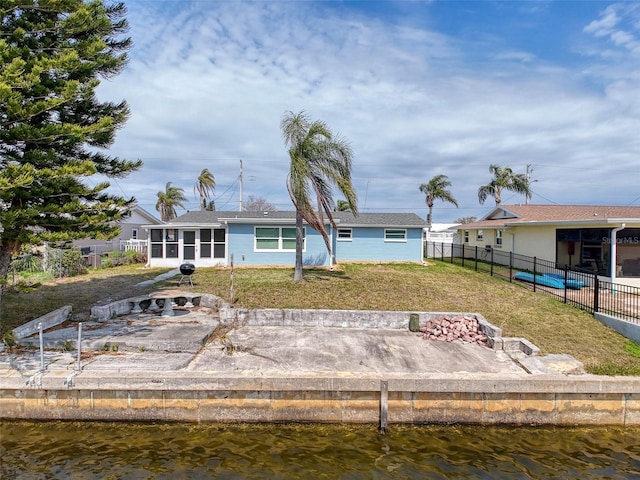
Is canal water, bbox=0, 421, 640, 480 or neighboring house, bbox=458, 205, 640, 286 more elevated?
neighboring house, bbox=458, 205, 640, 286

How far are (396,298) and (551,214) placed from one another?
12421mm

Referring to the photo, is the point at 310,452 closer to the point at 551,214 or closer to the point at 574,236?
the point at 574,236

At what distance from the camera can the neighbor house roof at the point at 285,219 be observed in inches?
703

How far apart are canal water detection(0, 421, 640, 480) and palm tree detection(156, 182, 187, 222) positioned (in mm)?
31166

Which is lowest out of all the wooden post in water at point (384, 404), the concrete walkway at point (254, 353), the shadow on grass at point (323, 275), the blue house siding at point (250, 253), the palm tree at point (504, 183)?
the wooden post in water at point (384, 404)

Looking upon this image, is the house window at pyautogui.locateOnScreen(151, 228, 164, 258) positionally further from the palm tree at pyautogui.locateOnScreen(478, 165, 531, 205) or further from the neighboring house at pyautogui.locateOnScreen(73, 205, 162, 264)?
the palm tree at pyautogui.locateOnScreen(478, 165, 531, 205)

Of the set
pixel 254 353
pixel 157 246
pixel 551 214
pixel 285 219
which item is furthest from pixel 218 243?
pixel 551 214

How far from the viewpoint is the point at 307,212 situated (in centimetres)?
1227

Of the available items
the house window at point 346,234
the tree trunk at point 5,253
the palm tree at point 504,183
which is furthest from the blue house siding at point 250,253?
the palm tree at point 504,183

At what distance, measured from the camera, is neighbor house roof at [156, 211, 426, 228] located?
1785cm

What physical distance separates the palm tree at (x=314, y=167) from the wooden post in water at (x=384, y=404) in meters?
7.27

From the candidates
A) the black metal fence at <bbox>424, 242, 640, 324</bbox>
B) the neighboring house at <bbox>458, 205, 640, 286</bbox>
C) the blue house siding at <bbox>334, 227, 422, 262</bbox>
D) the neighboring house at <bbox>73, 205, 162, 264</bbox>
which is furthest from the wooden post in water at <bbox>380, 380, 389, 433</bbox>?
the neighboring house at <bbox>73, 205, 162, 264</bbox>

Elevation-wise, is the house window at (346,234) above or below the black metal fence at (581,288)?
above

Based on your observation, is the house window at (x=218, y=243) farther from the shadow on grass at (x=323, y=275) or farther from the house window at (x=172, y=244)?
the shadow on grass at (x=323, y=275)
